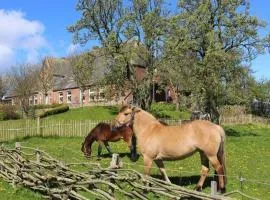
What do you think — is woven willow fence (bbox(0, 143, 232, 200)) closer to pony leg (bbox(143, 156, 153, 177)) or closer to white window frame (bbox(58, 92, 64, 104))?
pony leg (bbox(143, 156, 153, 177))

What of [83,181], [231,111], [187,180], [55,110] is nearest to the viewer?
[83,181]

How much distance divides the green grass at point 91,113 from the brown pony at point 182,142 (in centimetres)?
3062

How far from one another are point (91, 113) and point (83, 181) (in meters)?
36.6

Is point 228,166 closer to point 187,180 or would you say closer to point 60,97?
point 187,180

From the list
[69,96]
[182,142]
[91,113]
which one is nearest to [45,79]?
[69,96]

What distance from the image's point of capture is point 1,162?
11.4 metres

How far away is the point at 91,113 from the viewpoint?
145 feet

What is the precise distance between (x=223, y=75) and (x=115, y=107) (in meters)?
18.3

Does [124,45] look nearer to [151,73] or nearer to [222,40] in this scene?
[151,73]

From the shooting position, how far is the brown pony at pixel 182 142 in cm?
1001

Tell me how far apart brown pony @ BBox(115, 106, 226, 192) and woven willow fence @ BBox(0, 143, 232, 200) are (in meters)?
1.90

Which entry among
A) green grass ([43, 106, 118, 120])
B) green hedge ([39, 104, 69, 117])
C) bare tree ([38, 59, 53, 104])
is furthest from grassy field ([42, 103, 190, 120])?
bare tree ([38, 59, 53, 104])

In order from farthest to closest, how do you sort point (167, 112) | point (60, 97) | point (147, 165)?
point (60, 97)
point (167, 112)
point (147, 165)

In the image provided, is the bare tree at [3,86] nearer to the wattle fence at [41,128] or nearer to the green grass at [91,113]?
the green grass at [91,113]
